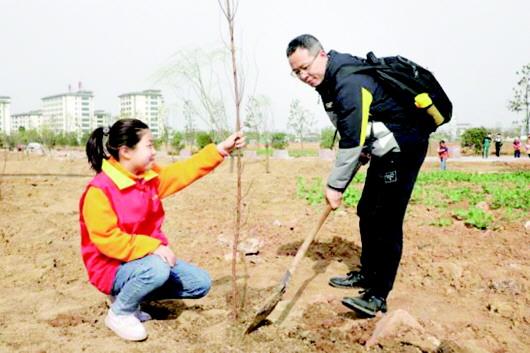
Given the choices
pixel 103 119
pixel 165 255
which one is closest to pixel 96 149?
pixel 165 255

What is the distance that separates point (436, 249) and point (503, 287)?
1.17 meters

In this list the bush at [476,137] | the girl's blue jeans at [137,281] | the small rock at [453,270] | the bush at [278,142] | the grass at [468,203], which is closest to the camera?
the girl's blue jeans at [137,281]

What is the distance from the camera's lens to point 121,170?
294 centimetres

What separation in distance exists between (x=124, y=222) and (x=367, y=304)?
159cm

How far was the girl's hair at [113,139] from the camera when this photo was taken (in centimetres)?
292

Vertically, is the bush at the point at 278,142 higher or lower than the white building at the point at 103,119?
lower

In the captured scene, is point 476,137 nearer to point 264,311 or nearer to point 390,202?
point 390,202

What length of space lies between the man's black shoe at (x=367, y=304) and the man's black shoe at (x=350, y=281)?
1.67ft

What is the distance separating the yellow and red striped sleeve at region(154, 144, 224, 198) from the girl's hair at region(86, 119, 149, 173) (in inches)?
12.6

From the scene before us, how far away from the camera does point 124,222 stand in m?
2.92

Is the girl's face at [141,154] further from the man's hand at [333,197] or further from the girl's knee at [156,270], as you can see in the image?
the man's hand at [333,197]

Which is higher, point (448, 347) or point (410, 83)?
point (410, 83)

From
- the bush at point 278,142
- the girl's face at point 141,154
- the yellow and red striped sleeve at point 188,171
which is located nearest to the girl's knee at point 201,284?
the yellow and red striped sleeve at point 188,171

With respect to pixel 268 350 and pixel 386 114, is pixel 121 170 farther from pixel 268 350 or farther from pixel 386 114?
pixel 386 114
